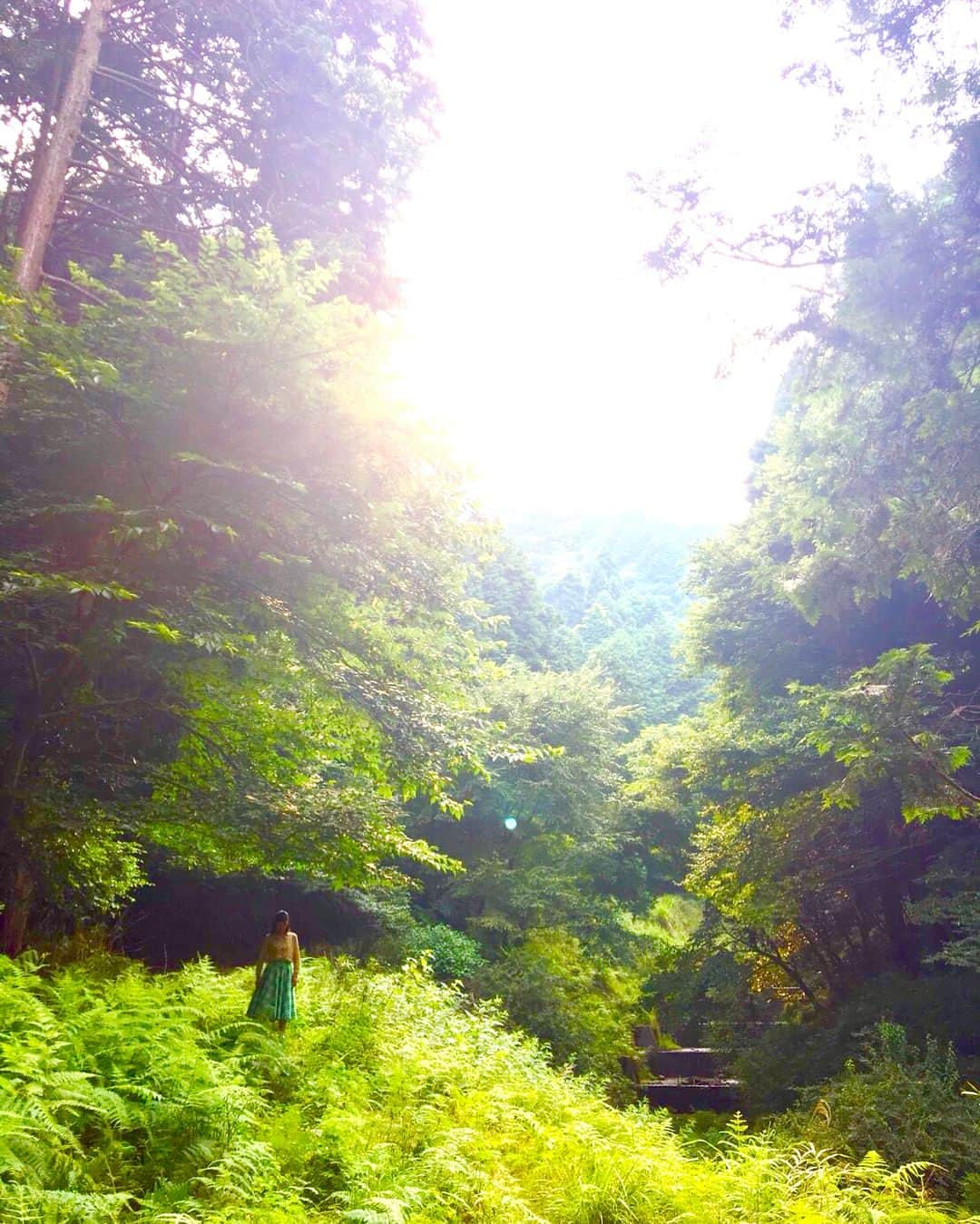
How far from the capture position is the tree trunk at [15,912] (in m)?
8.07

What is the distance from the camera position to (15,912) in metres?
8.30

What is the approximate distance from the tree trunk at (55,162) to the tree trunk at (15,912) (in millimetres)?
6173

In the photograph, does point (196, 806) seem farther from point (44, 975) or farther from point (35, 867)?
point (44, 975)

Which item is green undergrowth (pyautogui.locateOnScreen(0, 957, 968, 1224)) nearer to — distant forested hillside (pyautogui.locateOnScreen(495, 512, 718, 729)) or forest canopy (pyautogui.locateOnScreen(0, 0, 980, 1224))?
forest canopy (pyautogui.locateOnScreen(0, 0, 980, 1224))

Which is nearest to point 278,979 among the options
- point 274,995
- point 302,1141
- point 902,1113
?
point 274,995

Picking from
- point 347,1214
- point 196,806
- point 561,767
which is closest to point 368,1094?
point 347,1214

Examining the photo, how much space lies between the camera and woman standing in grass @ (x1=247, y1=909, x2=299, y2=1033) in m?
7.60

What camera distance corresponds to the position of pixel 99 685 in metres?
7.48

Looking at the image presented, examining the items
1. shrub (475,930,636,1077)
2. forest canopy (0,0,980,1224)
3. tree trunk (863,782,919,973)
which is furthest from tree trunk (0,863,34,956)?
tree trunk (863,782,919,973)

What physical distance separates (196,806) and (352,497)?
3.81 metres

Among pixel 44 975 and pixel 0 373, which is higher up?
pixel 0 373

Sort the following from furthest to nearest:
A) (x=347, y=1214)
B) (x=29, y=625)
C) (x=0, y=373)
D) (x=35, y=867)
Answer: (x=35, y=867) < (x=0, y=373) < (x=29, y=625) < (x=347, y=1214)

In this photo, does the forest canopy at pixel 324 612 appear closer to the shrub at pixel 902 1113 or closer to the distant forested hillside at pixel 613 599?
the shrub at pixel 902 1113

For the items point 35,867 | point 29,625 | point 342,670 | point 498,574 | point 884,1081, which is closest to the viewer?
point 29,625
